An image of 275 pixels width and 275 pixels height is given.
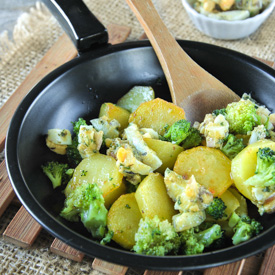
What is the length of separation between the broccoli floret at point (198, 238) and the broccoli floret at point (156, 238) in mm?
32

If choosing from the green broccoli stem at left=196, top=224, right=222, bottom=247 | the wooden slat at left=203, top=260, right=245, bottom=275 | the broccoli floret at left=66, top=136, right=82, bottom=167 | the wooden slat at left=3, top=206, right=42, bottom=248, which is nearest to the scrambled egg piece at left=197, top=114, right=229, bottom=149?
the green broccoli stem at left=196, top=224, right=222, bottom=247

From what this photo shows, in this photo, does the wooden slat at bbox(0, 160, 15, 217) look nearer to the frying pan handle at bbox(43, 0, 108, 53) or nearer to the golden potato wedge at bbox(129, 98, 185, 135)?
the golden potato wedge at bbox(129, 98, 185, 135)

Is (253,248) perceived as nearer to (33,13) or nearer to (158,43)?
(158,43)

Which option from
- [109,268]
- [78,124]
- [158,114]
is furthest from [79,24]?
[109,268]

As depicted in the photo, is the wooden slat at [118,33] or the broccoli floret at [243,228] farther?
the wooden slat at [118,33]

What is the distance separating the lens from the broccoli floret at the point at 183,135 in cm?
186

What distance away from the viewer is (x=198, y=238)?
1.60 metres

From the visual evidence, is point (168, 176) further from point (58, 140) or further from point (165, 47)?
point (165, 47)

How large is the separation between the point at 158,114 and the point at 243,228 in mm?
750

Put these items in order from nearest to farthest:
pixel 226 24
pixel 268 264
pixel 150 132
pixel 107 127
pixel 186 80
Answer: pixel 268 264, pixel 150 132, pixel 107 127, pixel 186 80, pixel 226 24

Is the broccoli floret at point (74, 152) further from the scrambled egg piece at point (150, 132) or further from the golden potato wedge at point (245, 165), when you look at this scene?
the golden potato wedge at point (245, 165)

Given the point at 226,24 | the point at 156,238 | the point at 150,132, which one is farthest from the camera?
the point at 226,24

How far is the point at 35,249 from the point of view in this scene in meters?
1.84

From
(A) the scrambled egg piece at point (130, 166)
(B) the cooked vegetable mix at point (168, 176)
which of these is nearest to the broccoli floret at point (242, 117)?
(B) the cooked vegetable mix at point (168, 176)
